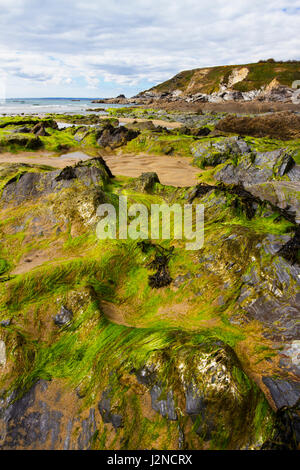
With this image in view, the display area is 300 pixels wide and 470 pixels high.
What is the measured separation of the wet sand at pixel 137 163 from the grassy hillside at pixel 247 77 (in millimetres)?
59628

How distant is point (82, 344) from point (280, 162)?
8272 mm

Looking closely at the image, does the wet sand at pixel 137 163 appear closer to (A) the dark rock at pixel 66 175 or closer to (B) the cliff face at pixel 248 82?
(A) the dark rock at pixel 66 175

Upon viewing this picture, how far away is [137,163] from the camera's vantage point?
42.9 ft

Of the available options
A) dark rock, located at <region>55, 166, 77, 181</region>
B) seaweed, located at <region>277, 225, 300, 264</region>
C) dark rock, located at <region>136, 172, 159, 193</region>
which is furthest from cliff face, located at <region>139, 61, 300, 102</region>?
seaweed, located at <region>277, 225, 300, 264</region>

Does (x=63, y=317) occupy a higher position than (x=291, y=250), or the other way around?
(x=291, y=250)

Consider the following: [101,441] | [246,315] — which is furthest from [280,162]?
[101,441]

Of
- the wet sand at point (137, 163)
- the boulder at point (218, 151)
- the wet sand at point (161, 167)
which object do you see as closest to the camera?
the wet sand at point (161, 167)

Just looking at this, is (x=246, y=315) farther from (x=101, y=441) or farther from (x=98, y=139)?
(x=98, y=139)

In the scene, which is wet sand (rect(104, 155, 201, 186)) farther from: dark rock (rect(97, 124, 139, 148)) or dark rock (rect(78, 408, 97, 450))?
dark rock (rect(78, 408, 97, 450))

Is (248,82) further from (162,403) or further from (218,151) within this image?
(162,403)

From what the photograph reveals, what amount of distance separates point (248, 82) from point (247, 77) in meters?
2.96

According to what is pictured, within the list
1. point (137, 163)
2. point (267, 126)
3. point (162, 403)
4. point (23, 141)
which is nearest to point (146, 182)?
point (162, 403)

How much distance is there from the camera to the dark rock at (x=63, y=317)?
3553mm

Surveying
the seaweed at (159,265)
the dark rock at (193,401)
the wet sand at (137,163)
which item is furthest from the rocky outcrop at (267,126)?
the dark rock at (193,401)
